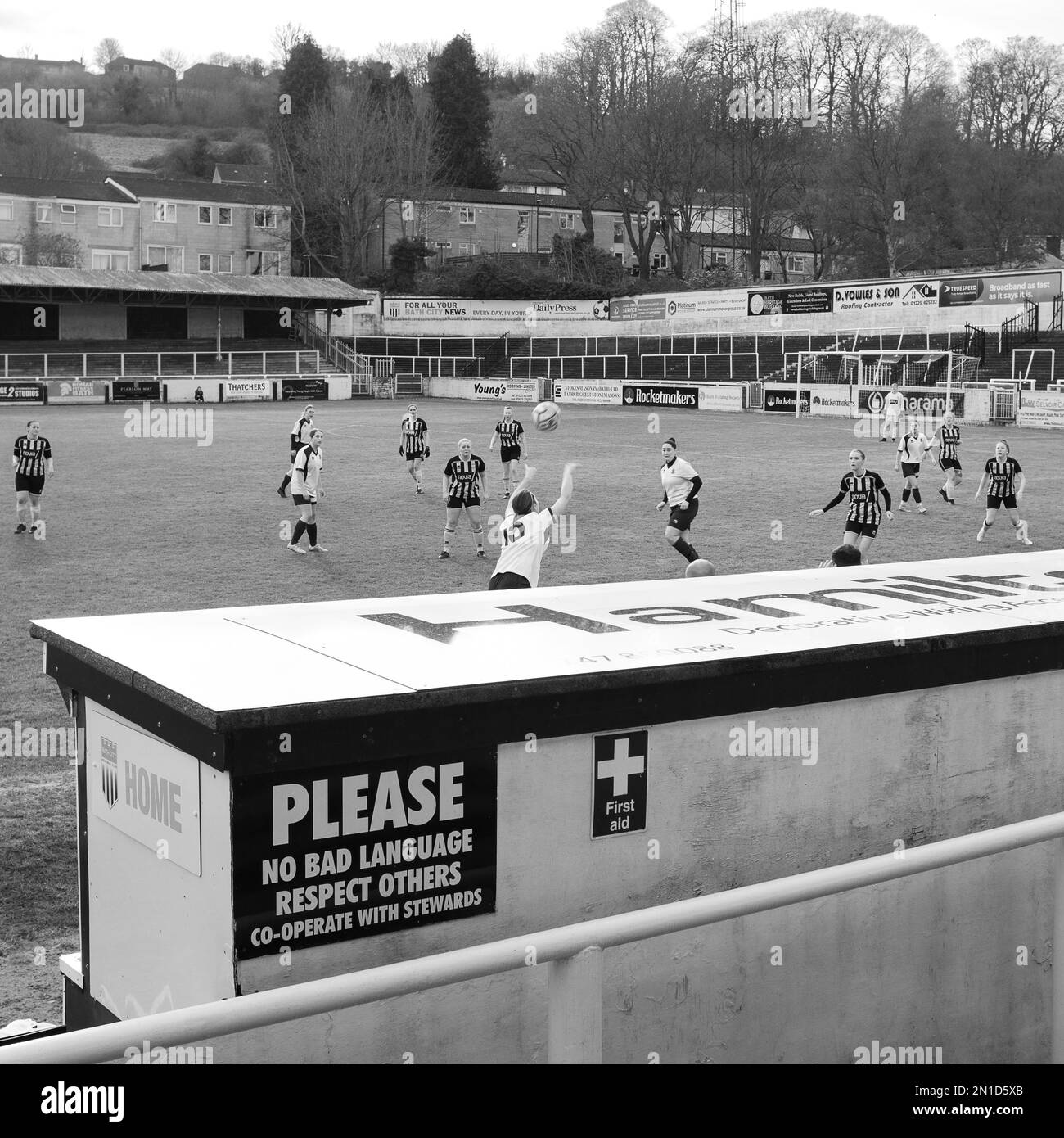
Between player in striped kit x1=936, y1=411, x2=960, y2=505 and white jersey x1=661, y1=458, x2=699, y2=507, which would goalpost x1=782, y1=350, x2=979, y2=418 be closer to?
player in striped kit x1=936, y1=411, x2=960, y2=505

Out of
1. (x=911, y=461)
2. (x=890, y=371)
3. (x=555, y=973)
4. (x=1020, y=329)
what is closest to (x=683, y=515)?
(x=911, y=461)

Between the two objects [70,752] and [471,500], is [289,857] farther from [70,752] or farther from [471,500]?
[471,500]

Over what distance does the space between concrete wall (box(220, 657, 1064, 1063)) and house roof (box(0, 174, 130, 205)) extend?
87678 mm

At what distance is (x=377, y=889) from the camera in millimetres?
3963

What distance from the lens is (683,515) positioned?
59.6 feet

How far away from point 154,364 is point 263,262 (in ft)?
94.5

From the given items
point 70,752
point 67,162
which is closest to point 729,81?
point 67,162

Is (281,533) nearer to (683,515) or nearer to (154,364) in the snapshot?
(683,515)

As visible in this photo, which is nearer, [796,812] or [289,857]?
[289,857]

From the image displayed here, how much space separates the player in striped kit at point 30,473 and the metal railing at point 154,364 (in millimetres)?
39590

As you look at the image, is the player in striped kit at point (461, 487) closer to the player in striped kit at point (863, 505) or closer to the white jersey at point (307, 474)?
the white jersey at point (307, 474)

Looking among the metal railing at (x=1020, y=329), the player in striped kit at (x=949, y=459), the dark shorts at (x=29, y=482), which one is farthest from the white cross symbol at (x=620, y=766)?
the metal railing at (x=1020, y=329)

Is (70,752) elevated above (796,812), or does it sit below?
below
